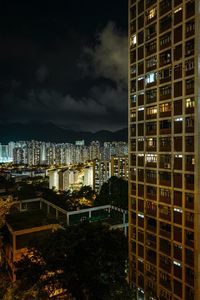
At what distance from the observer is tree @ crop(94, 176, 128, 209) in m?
31.9

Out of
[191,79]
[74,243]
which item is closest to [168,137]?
[191,79]

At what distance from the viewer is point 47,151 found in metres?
108

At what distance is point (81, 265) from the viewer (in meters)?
9.28

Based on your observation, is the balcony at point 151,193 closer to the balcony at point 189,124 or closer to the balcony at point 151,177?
the balcony at point 151,177

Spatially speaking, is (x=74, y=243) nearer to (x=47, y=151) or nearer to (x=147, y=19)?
(x=147, y=19)

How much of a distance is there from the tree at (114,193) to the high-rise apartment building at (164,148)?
14.4 metres

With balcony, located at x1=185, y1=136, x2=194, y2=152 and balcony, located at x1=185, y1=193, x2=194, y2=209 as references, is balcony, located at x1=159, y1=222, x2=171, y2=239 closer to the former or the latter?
balcony, located at x1=185, y1=193, x2=194, y2=209

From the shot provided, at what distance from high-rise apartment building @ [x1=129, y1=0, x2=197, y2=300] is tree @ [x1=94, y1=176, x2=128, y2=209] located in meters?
14.4

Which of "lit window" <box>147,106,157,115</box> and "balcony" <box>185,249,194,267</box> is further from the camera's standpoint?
"lit window" <box>147,106,157,115</box>

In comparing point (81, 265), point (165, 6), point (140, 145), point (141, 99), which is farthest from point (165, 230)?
point (165, 6)

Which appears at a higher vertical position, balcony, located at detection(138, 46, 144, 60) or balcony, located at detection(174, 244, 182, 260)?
balcony, located at detection(138, 46, 144, 60)

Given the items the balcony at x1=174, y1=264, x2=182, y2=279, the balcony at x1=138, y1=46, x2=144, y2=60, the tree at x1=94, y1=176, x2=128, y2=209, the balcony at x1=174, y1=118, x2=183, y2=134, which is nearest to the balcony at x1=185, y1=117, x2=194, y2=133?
the balcony at x1=174, y1=118, x2=183, y2=134

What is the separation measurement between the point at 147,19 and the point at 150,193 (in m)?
10.3

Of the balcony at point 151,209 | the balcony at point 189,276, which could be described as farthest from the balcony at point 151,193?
the balcony at point 189,276
